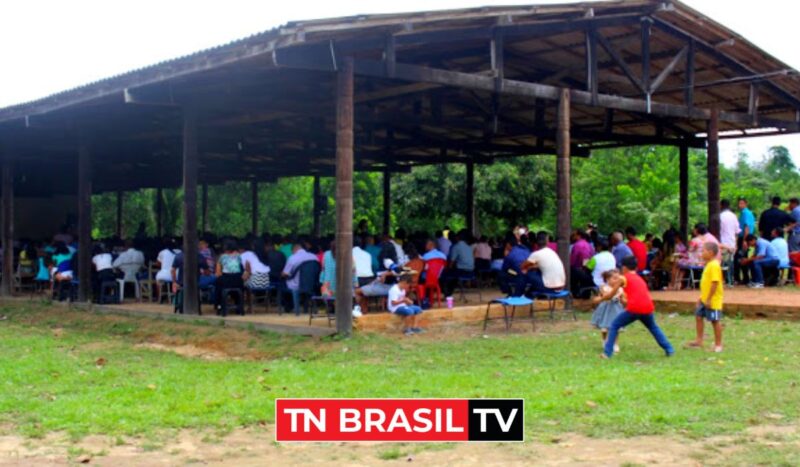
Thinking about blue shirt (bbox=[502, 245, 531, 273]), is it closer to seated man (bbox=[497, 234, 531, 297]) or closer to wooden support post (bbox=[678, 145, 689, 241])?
seated man (bbox=[497, 234, 531, 297])

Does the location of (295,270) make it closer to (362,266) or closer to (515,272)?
(362,266)

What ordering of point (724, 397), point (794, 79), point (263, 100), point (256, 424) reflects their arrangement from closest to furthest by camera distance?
point (256, 424)
point (724, 397)
point (263, 100)
point (794, 79)

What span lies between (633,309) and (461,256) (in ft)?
17.4

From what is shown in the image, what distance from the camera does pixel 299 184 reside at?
37094mm

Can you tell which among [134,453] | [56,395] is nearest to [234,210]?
[56,395]

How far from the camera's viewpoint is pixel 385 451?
18.9 ft

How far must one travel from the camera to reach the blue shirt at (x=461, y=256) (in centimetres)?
1414

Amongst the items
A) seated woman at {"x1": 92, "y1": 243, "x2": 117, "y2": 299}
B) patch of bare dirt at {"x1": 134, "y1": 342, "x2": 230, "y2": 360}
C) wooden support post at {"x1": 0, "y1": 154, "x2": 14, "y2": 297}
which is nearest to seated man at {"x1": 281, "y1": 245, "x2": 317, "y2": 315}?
patch of bare dirt at {"x1": 134, "y1": 342, "x2": 230, "y2": 360}

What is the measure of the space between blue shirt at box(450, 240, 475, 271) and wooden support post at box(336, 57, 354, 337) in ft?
13.2

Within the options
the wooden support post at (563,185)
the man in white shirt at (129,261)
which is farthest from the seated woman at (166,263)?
the wooden support post at (563,185)

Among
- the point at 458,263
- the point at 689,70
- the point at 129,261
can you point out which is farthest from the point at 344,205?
the point at 689,70

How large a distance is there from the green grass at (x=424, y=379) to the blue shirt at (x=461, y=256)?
2.92 m

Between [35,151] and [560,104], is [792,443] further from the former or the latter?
[35,151]

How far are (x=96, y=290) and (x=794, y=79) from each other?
45.0ft
